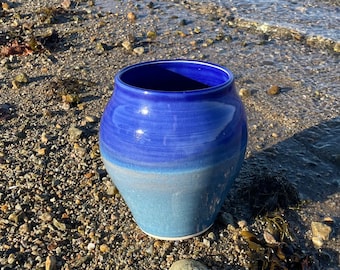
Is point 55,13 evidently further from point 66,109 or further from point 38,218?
point 38,218

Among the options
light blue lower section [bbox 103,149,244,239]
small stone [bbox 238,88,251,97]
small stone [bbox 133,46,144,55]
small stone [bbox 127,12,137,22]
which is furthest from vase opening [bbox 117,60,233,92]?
small stone [bbox 127,12,137,22]

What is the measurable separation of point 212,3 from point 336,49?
2415 millimetres

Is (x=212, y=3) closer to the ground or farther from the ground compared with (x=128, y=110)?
closer to the ground

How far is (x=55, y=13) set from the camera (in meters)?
7.13

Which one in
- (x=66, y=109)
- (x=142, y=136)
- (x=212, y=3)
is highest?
(x=142, y=136)

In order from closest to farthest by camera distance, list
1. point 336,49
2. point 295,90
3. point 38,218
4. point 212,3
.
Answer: point 38,218 → point 295,90 → point 336,49 → point 212,3

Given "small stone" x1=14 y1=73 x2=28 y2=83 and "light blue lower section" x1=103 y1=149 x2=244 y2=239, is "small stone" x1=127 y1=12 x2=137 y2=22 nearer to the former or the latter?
"small stone" x1=14 y1=73 x2=28 y2=83

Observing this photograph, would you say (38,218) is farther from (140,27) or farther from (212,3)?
(212,3)

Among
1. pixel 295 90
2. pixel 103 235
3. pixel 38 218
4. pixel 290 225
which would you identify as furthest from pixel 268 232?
pixel 295 90

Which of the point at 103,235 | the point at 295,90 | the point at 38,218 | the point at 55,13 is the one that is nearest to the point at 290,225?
the point at 103,235

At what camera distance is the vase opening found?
2.82m

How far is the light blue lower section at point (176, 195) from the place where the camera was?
2.50 m

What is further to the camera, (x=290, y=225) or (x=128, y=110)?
(x=290, y=225)

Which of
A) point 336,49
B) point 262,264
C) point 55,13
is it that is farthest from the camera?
point 55,13
